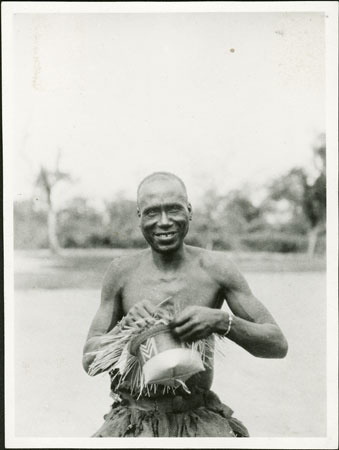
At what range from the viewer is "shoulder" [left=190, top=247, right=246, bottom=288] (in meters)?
3.10

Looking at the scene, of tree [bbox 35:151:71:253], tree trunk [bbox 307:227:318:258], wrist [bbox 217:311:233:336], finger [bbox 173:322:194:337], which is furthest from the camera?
tree trunk [bbox 307:227:318:258]

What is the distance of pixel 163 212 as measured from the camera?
9.90 ft

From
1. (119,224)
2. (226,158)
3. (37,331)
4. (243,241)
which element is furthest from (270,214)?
(37,331)

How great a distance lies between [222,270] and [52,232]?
1709 millimetres

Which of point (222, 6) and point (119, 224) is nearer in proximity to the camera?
point (222, 6)

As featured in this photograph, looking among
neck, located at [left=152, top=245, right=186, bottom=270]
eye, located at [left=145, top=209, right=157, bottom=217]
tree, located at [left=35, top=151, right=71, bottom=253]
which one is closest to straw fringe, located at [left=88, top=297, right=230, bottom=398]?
neck, located at [left=152, top=245, right=186, bottom=270]

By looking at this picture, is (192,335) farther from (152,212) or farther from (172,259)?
(152,212)

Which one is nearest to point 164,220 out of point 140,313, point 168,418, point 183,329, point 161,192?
point 161,192

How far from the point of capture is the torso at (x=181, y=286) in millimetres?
3080

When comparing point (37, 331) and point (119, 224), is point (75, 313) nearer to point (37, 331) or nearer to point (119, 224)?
point (37, 331)

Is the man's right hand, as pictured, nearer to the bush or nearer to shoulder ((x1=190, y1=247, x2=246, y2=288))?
shoulder ((x1=190, y1=247, x2=246, y2=288))

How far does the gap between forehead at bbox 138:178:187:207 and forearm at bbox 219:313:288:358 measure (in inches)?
26.3

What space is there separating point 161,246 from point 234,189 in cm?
150

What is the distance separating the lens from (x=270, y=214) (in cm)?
453
